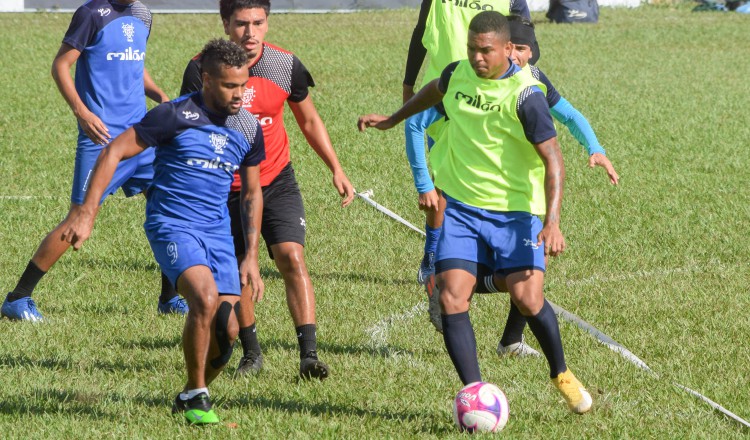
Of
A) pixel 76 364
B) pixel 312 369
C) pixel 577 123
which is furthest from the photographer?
pixel 76 364

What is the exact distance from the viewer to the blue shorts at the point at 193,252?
6.04m

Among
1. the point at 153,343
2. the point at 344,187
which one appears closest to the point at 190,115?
the point at 344,187

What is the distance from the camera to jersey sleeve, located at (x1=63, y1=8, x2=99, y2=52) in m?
8.53

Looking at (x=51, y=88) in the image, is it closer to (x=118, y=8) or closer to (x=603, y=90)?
(x=603, y=90)

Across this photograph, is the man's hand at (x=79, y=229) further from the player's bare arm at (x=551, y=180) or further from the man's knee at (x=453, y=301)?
the player's bare arm at (x=551, y=180)

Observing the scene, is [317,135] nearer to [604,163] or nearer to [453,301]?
[453,301]

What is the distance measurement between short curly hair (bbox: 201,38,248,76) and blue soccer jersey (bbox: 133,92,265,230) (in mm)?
252

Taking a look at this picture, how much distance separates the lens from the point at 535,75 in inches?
274

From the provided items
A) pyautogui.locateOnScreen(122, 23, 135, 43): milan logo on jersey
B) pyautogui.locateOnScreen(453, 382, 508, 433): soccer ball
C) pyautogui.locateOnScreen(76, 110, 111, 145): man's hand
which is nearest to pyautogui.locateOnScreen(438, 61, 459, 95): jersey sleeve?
pyautogui.locateOnScreen(453, 382, 508, 433): soccer ball

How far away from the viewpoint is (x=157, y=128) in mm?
6078

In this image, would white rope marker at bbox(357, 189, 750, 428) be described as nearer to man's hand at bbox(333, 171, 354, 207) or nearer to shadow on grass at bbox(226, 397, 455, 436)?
man's hand at bbox(333, 171, 354, 207)

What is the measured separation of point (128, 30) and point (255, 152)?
2855 mm

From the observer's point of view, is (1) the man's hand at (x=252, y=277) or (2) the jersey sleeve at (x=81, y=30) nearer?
(1) the man's hand at (x=252, y=277)

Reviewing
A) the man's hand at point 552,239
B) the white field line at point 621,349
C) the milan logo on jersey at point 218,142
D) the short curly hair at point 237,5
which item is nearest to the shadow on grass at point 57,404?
Answer: the milan logo on jersey at point 218,142
